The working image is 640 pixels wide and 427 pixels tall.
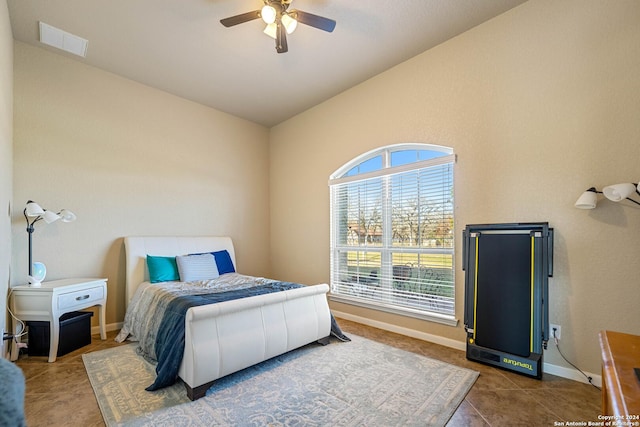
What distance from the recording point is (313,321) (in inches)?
109

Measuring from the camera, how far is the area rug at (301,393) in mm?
1757

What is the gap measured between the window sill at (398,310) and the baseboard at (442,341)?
0.16 m

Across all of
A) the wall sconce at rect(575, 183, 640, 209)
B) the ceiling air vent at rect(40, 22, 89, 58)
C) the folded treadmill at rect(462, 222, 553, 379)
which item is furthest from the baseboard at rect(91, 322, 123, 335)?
the wall sconce at rect(575, 183, 640, 209)

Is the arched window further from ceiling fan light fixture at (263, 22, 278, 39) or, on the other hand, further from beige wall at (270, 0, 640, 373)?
ceiling fan light fixture at (263, 22, 278, 39)

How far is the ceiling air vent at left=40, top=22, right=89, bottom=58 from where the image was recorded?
2.72 meters

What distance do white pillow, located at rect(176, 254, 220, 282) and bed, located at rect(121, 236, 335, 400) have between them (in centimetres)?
42

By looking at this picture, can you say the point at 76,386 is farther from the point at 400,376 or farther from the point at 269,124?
the point at 269,124

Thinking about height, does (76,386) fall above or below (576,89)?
below

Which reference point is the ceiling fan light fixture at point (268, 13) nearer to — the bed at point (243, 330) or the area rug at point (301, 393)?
the bed at point (243, 330)

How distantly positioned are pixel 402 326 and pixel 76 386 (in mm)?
3028

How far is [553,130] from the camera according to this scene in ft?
7.71

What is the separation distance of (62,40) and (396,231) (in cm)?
411

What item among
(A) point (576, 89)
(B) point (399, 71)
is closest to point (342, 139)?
(B) point (399, 71)

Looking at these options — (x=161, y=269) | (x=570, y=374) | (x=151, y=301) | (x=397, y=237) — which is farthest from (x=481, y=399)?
(x=161, y=269)
